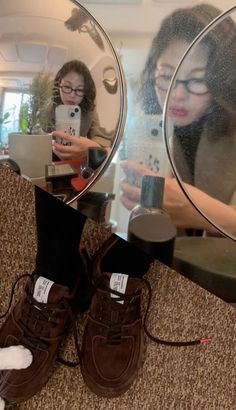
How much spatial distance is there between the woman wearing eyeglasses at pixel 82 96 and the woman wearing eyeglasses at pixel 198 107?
0.07m

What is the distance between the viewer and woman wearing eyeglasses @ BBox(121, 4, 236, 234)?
432mm

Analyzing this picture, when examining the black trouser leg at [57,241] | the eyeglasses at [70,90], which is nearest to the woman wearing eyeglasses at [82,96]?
the eyeglasses at [70,90]

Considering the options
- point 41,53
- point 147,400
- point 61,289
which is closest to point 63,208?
point 61,289

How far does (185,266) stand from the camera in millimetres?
535

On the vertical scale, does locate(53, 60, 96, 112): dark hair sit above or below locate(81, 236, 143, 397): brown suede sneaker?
above

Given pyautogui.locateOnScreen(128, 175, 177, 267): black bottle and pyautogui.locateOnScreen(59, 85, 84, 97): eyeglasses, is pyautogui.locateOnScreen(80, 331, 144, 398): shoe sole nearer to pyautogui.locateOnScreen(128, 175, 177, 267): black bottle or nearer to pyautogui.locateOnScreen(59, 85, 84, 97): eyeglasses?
pyautogui.locateOnScreen(128, 175, 177, 267): black bottle

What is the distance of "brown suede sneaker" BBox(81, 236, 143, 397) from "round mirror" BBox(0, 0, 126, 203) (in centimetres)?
24

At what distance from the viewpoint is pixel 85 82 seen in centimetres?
49

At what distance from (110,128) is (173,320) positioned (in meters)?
0.46

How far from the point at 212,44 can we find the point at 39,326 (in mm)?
544

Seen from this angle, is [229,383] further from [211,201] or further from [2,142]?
[2,142]

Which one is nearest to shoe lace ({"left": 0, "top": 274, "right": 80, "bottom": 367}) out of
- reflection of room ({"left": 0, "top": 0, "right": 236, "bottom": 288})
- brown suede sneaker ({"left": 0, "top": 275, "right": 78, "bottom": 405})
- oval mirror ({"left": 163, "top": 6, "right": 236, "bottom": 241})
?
brown suede sneaker ({"left": 0, "top": 275, "right": 78, "bottom": 405})

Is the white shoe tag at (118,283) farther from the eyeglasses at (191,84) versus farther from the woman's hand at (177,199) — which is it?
the eyeglasses at (191,84)

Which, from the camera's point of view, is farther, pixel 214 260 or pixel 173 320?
pixel 173 320
